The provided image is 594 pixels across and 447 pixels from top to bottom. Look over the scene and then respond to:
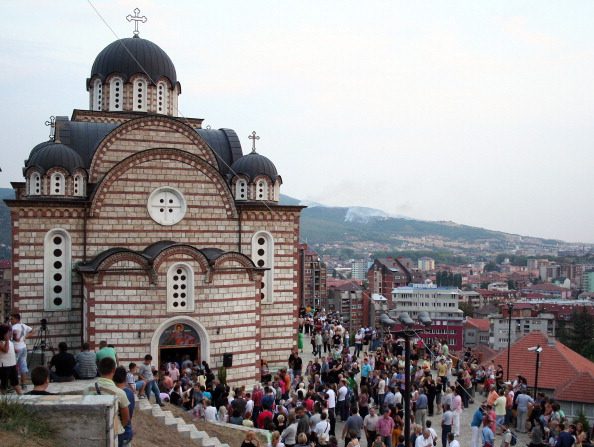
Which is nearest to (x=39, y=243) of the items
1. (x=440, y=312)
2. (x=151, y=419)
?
(x=151, y=419)

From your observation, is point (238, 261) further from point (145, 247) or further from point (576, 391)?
point (576, 391)

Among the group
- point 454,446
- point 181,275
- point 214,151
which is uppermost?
point 214,151

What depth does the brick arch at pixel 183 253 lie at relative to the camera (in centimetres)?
2012

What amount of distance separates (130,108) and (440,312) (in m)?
70.8

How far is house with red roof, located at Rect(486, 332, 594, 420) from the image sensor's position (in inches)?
1254

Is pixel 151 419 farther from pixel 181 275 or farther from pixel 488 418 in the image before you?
pixel 181 275

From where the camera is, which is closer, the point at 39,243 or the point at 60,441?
the point at 60,441

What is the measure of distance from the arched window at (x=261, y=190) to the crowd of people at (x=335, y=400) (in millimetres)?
6741

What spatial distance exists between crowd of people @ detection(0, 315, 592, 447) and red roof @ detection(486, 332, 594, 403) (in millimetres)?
15051

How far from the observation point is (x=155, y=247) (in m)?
21.2

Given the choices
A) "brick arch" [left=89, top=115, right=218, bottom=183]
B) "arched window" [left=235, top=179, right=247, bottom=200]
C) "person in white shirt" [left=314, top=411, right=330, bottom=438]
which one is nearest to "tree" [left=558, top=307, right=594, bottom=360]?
"arched window" [left=235, top=179, right=247, bottom=200]

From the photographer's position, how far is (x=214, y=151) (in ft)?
82.4

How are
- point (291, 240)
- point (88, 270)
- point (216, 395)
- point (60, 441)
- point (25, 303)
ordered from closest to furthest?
point (60, 441), point (216, 395), point (88, 270), point (25, 303), point (291, 240)

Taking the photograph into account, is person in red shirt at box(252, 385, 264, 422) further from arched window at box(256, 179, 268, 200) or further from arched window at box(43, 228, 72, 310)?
arched window at box(256, 179, 268, 200)
